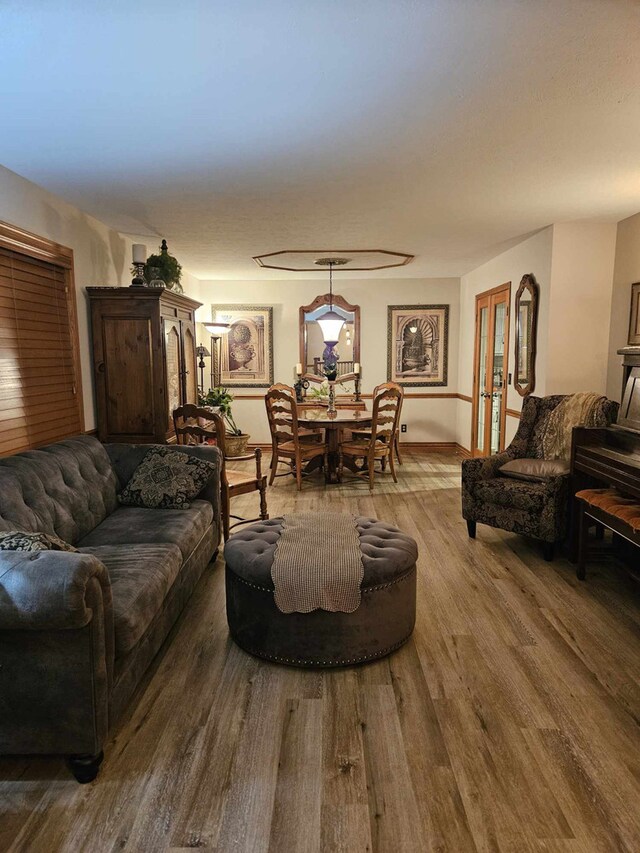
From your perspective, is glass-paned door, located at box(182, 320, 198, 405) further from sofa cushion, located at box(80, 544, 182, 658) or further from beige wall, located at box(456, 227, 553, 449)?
beige wall, located at box(456, 227, 553, 449)

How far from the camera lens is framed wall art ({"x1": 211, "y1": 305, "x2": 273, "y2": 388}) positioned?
738 centimetres

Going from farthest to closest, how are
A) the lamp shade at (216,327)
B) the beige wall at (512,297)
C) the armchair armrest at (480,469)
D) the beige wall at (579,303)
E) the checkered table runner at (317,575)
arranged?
the lamp shade at (216,327) → the beige wall at (512,297) → the beige wall at (579,303) → the armchair armrest at (480,469) → the checkered table runner at (317,575)

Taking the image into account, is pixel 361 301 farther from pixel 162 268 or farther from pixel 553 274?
pixel 162 268

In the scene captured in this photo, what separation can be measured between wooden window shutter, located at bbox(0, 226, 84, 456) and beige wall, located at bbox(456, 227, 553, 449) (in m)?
3.66

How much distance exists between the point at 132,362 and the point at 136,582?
2.19 m

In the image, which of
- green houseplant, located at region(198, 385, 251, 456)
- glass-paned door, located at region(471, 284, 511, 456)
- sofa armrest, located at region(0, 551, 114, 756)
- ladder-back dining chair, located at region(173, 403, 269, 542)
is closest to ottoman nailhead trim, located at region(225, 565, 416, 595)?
sofa armrest, located at region(0, 551, 114, 756)

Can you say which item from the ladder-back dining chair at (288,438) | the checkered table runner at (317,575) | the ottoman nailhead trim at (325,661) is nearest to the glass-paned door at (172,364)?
the ladder-back dining chair at (288,438)

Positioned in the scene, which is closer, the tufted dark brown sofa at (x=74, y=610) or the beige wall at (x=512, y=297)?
the tufted dark brown sofa at (x=74, y=610)

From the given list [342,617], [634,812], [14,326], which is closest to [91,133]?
[14,326]

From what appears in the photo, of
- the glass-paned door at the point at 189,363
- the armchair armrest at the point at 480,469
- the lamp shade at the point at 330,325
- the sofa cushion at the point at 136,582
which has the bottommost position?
the sofa cushion at the point at 136,582

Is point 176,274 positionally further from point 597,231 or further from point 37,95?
point 597,231

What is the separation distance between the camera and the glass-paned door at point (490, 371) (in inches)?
219

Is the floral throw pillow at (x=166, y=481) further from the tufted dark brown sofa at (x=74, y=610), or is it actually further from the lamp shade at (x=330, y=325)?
the lamp shade at (x=330, y=325)

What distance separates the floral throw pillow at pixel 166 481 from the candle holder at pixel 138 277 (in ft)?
4.56
